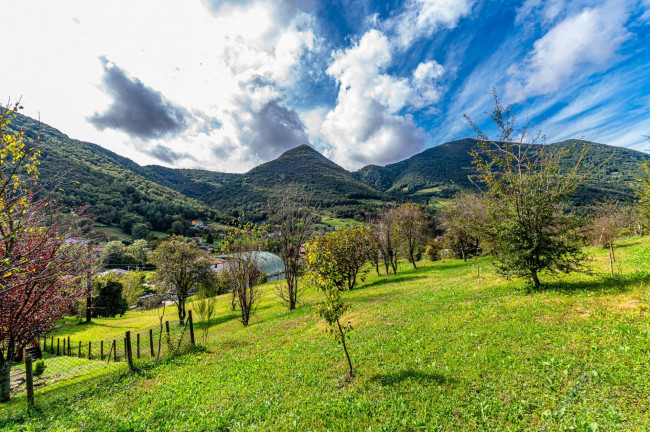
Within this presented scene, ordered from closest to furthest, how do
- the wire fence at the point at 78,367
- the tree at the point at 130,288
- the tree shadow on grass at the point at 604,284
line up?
the tree shadow on grass at the point at 604,284
the wire fence at the point at 78,367
the tree at the point at 130,288

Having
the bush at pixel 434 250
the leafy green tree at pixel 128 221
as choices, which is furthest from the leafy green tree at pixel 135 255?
the bush at pixel 434 250

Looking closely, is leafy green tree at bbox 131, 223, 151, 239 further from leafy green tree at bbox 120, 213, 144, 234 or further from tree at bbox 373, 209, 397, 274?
tree at bbox 373, 209, 397, 274

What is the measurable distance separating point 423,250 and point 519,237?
160 ft

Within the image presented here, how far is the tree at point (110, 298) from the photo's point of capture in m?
39.6

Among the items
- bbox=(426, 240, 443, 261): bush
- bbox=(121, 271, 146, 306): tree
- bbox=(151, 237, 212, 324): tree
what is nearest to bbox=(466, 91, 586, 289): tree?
bbox=(151, 237, 212, 324): tree

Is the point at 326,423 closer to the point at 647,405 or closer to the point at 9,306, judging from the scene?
the point at 647,405

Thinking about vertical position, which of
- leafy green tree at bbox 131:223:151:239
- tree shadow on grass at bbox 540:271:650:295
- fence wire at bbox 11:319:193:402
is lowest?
fence wire at bbox 11:319:193:402

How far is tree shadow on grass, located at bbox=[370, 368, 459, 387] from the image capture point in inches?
262

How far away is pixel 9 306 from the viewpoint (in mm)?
8562

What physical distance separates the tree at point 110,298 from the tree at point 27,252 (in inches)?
Result: 1499

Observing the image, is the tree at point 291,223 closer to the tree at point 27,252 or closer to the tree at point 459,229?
the tree at point 27,252

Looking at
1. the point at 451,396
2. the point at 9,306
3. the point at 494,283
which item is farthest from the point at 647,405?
the point at 9,306

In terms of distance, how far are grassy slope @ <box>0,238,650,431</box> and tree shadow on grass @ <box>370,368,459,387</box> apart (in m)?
0.04

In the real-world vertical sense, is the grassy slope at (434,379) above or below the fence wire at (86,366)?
above
